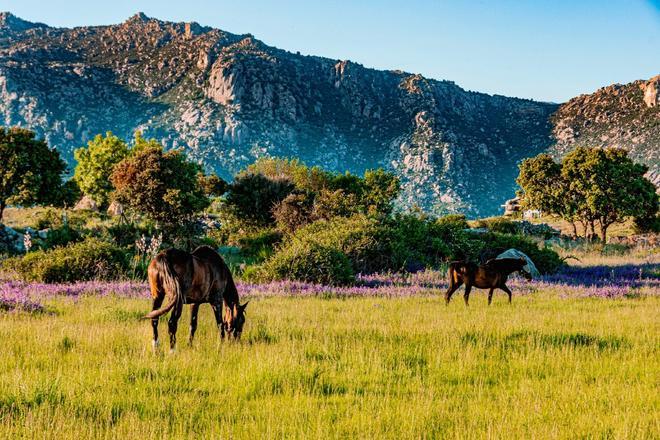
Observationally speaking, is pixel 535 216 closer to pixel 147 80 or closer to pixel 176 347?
pixel 176 347

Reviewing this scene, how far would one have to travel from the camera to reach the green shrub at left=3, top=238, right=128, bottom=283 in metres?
15.7

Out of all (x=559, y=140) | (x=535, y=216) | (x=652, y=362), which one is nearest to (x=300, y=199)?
(x=652, y=362)

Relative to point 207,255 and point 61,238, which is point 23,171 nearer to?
point 61,238

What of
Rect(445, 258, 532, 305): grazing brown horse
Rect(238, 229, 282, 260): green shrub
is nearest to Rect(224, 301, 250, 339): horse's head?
Rect(445, 258, 532, 305): grazing brown horse

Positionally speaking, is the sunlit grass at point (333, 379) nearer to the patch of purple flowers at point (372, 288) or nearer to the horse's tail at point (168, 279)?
the horse's tail at point (168, 279)

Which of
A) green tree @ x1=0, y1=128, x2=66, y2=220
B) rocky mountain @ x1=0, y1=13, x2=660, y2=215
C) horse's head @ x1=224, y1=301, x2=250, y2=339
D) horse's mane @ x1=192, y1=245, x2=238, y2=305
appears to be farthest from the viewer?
rocky mountain @ x1=0, y1=13, x2=660, y2=215

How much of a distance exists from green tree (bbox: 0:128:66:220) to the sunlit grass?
36720 mm

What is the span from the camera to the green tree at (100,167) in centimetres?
6103

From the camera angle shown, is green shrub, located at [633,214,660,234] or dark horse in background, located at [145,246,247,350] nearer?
dark horse in background, located at [145,246,247,350]

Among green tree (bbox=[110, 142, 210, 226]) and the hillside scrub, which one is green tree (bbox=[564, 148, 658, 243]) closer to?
the hillside scrub

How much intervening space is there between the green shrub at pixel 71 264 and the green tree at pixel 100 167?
46908mm

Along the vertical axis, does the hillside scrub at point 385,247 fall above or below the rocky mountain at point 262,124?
below

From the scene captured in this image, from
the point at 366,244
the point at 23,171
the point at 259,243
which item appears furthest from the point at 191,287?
the point at 23,171

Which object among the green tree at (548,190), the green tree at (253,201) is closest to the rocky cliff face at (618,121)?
the green tree at (548,190)
